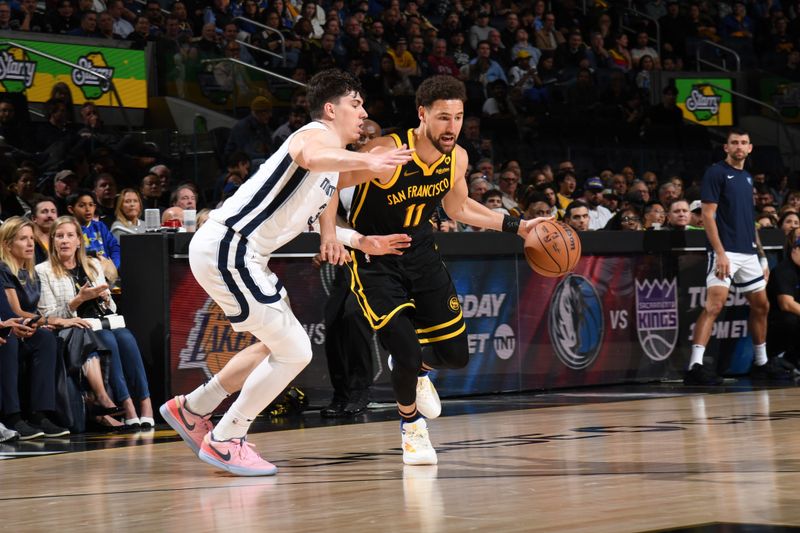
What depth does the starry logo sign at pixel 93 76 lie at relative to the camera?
14672 mm

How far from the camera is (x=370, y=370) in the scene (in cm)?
933

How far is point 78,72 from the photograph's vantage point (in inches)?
579

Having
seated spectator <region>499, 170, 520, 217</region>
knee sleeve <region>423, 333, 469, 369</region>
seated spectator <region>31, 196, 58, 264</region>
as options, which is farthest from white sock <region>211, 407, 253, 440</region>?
seated spectator <region>499, 170, 520, 217</region>

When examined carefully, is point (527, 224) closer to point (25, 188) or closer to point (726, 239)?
point (726, 239)

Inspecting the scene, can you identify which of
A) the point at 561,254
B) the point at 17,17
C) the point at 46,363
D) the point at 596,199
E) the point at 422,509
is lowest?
the point at 422,509

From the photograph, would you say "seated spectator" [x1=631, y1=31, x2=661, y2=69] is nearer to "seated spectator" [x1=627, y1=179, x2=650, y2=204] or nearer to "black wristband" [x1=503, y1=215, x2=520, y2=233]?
"seated spectator" [x1=627, y1=179, x2=650, y2=204]

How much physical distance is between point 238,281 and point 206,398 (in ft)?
2.47

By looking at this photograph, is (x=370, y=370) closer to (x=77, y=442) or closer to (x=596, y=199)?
(x=77, y=442)

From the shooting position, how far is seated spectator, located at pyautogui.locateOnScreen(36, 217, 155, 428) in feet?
28.1

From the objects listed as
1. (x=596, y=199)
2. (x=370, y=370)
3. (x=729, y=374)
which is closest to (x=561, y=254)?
(x=370, y=370)

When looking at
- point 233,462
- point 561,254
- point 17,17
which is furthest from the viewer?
point 17,17

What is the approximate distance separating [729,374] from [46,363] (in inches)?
264

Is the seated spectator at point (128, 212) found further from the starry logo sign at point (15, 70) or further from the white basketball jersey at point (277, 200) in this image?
the starry logo sign at point (15, 70)

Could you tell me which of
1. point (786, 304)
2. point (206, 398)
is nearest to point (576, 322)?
point (786, 304)
